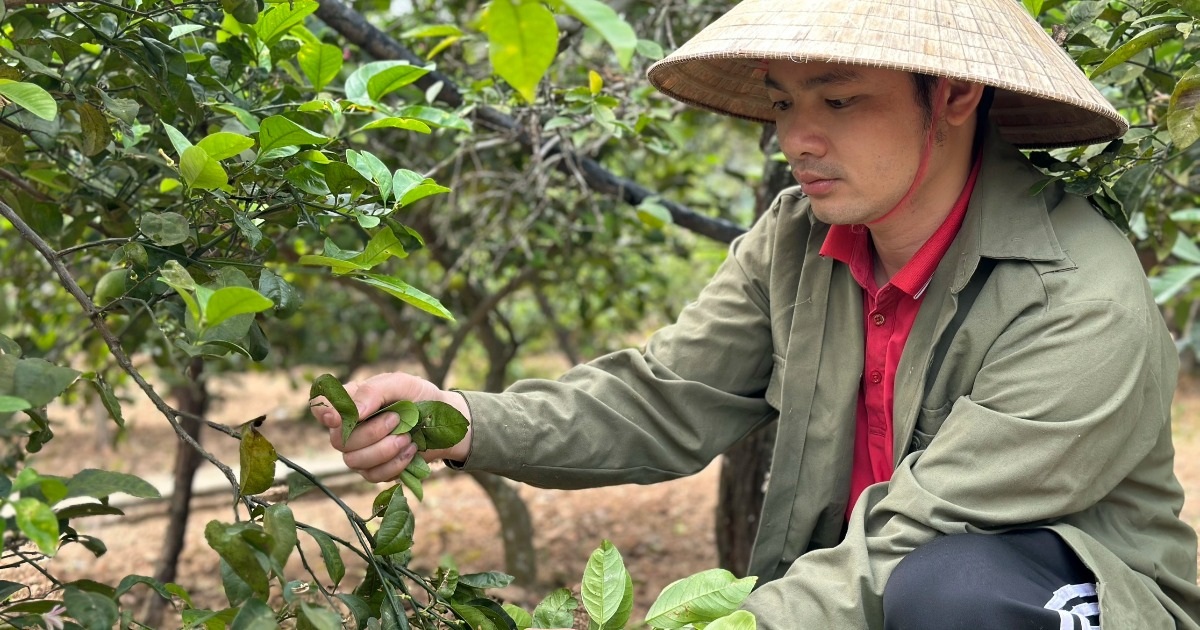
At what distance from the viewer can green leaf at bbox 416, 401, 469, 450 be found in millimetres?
1648

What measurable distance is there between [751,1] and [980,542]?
2.91ft

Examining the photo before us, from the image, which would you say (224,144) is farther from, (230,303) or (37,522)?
(37,522)

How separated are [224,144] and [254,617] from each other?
523mm

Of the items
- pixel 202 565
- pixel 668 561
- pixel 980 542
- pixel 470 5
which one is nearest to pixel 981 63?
pixel 980 542

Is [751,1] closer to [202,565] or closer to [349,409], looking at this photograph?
[349,409]

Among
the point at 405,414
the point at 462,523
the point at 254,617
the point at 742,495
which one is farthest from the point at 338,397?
the point at 462,523

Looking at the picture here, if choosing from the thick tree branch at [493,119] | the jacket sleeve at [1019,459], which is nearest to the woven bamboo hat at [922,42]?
the jacket sleeve at [1019,459]

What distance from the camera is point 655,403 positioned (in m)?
2.11

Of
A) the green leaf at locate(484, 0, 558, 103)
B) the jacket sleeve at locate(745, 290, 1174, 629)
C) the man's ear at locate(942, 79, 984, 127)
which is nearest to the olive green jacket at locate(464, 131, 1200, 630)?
the jacket sleeve at locate(745, 290, 1174, 629)

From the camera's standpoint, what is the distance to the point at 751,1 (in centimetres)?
181

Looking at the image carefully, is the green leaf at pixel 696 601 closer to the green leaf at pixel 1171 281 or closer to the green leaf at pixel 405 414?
the green leaf at pixel 405 414

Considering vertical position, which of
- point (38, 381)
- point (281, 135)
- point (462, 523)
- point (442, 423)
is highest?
point (281, 135)

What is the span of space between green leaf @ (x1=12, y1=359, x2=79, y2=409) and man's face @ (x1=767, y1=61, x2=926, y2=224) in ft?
3.68

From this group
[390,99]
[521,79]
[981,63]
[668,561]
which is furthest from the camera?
[668,561]
